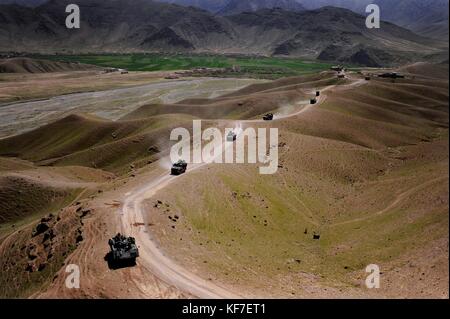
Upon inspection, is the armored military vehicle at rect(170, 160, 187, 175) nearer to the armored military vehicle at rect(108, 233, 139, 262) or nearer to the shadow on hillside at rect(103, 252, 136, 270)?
the armored military vehicle at rect(108, 233, 139, 262)

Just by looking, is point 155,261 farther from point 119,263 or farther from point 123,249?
point 119,263

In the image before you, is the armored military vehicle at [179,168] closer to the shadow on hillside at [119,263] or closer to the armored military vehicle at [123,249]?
the armored military vehicle at [123,249]

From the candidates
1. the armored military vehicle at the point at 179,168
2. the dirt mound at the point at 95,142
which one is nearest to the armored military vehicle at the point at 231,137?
the dirt mound at the point at 95,142

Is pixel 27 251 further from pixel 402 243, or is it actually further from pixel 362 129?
pixel 362 129
